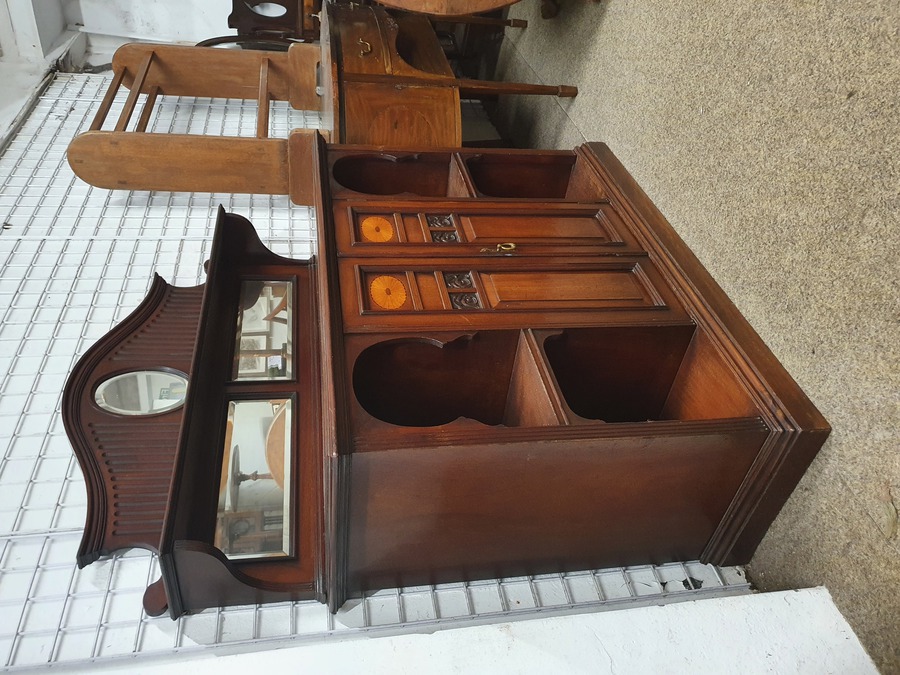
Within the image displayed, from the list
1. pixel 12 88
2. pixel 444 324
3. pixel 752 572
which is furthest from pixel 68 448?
pixel 12 88

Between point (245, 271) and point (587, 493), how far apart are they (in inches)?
43.7

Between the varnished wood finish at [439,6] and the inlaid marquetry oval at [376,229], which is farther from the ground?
the varnished wood finish at [439,6]

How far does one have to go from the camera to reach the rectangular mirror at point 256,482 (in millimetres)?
1186

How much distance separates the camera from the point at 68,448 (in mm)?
1409

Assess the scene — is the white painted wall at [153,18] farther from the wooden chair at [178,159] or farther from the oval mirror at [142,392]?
the oval mirror at [142,392]

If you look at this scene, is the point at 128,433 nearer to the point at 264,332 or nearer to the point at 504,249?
the point at 264,332

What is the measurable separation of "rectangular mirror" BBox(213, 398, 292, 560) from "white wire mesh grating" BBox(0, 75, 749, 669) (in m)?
0.12

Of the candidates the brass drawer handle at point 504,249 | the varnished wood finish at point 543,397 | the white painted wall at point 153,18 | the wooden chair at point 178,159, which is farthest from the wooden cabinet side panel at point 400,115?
the white painted wall at point 153,18

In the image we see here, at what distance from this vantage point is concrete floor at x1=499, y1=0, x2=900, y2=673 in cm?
94

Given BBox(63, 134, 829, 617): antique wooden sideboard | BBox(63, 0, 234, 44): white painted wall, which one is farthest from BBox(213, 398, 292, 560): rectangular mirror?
BBox(63, 0, 234, 44): white painted wall

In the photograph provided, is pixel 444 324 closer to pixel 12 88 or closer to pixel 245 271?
pixel 245 271

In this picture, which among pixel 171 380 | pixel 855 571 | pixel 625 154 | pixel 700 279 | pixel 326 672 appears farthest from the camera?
pixel 625 154

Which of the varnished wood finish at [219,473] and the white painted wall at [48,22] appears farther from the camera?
the white painted wall at [48,22]

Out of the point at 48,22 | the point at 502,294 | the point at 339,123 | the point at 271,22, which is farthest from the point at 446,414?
the point at 48,22
